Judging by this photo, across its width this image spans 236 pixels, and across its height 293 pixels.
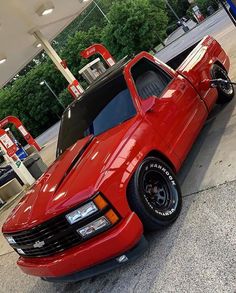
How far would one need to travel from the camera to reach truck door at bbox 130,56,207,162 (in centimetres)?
531

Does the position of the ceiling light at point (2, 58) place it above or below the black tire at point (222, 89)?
above

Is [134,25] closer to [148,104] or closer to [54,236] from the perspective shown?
[148,104]

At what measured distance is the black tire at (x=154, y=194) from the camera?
4320 millimetres

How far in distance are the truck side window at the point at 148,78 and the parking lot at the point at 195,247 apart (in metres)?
1.08

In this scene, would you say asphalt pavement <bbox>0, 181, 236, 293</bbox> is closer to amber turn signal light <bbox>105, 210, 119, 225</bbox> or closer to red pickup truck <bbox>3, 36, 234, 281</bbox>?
red pickup truck <bbox>3, 36, 234, 281</bbox>

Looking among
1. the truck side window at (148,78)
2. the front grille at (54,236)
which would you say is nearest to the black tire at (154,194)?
the front grille at (54,236)

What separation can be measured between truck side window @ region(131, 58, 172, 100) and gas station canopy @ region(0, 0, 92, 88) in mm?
6148

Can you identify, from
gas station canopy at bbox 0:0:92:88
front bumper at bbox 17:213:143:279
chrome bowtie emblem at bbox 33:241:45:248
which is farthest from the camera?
gas station canopy at bbox 0:0:92:88

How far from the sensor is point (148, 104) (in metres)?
5.19

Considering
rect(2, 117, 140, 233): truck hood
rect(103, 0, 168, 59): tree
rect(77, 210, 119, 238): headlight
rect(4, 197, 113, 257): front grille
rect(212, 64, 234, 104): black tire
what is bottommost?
rect(212, 64, 234, 104): black tire

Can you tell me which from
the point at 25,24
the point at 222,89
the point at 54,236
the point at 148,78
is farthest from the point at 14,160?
the point at 54,236

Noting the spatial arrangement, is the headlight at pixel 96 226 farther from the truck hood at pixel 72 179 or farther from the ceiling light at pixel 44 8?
the ceiling light at pixel 44 8

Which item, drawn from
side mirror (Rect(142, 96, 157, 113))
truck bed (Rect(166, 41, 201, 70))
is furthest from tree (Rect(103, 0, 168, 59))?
side mirror (Rect(142, 96, 157, 113))

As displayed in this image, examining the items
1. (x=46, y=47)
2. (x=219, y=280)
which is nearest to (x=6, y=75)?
(x=46, y=47)
